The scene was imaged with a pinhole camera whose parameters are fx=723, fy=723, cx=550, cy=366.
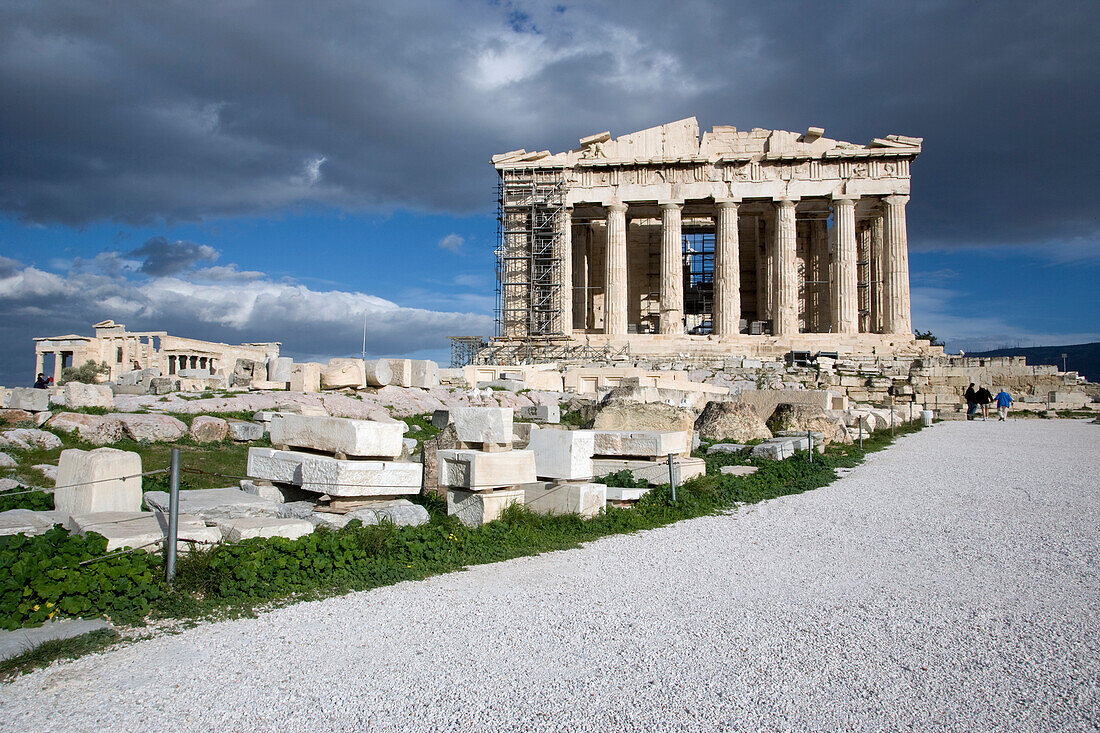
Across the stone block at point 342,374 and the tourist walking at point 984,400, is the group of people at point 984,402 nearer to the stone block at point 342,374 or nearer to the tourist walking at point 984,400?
the tourist walking at point 984,400

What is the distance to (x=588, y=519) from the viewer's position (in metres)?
7.92

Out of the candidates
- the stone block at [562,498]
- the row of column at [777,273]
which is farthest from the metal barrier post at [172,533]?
the row of column at [777,273]

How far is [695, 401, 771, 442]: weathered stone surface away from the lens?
1538 centimetres

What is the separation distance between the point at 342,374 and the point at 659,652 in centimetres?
1348

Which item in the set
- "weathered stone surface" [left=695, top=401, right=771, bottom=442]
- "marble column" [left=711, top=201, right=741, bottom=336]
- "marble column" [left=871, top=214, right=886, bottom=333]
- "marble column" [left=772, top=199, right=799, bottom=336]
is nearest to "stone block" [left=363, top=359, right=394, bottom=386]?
"weathered stone surface" [left=695, top=401, right=771, bottom=442]

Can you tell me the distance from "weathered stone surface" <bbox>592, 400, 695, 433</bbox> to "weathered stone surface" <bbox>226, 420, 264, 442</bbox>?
603 cm

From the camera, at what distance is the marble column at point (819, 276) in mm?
44219

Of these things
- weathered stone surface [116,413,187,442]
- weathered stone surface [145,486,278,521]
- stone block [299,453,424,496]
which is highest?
weathered stone surface [116,413,187,442]

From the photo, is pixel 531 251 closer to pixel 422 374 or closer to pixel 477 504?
pixel 422 374

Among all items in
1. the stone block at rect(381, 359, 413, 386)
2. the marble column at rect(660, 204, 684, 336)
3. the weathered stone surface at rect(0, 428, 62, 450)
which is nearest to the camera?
the weathered stone surface at rect(0, 428, 62, 450)

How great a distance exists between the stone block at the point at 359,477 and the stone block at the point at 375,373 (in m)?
9.93

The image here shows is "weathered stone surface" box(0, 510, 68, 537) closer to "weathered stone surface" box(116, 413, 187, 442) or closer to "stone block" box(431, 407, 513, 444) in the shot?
"stone block" box(431, 407, 513, 444)

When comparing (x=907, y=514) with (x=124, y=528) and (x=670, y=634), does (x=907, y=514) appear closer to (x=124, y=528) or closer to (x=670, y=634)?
(x=670, y=634)

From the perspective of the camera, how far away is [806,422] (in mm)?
15898
